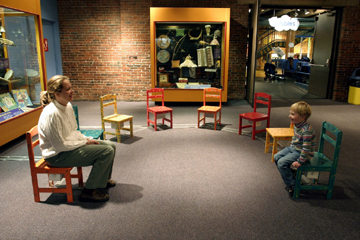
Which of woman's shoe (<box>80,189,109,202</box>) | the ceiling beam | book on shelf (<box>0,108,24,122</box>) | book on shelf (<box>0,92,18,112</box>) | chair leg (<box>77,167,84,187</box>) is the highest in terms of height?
the ceiling beam

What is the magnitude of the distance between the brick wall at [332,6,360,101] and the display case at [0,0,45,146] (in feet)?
26.8

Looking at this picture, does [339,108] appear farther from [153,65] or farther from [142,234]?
[142,234]

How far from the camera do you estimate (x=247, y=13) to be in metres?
8.41

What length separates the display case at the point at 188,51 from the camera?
756 cm

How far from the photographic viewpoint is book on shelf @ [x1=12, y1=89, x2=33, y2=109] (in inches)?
213

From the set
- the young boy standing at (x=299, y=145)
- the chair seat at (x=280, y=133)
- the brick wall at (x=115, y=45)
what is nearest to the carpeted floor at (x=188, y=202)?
the young boy standing at (x=299, y=145)

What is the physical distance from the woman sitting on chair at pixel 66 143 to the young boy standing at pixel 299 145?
1.90 meters

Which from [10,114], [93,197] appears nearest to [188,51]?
[10,114]

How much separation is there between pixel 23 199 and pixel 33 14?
3.83 metres

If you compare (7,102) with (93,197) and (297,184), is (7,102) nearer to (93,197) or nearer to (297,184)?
(93,197)

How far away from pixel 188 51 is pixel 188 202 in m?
5.58

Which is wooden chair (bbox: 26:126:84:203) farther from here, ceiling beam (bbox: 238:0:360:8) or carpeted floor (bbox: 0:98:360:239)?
ceiling beam (bbox: 238:0:360:8)

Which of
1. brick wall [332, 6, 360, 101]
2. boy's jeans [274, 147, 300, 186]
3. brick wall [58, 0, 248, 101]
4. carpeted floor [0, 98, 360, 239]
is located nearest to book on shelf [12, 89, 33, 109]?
carpeted floor [0, 98, 360, 239]

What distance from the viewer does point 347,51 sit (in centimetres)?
869
